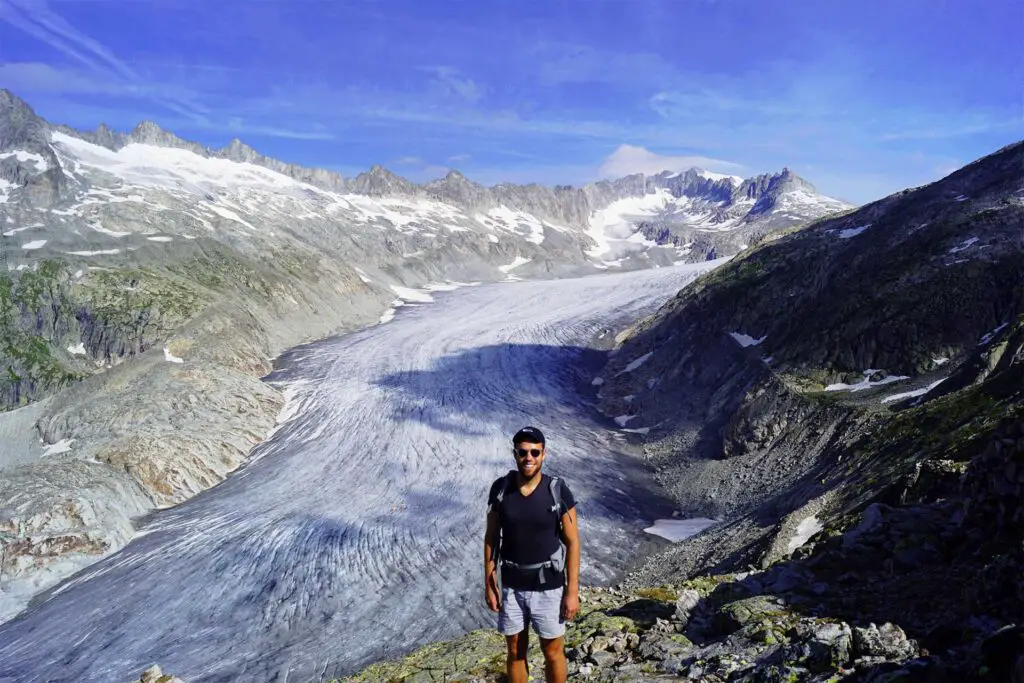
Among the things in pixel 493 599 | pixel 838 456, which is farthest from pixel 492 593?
pixel 838 456

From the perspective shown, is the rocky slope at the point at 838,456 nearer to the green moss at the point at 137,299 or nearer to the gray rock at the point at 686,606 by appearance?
the gray rock at the point at 686,606

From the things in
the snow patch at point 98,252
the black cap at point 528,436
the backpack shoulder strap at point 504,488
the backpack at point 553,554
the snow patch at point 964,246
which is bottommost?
the backpack at point 553,554

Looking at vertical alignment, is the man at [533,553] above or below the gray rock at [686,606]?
above

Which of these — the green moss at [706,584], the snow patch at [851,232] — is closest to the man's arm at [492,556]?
the green moss at [706,584]

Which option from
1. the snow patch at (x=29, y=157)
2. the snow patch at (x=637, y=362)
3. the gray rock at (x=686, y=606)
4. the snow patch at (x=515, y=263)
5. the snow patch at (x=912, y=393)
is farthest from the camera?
the snow patch at (x=515, y=263)

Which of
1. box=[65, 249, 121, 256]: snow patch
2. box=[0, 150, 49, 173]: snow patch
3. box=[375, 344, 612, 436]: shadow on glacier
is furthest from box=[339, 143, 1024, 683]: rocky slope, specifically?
box=[0, 150, 49, 173]: snow patch

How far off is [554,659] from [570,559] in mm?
1341

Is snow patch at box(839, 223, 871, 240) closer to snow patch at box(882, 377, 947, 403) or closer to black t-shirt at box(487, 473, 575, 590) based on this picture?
snow patch at box(882, 377, 947, 403)

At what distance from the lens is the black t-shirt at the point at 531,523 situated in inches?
285

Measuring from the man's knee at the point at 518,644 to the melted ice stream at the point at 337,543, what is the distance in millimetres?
18700

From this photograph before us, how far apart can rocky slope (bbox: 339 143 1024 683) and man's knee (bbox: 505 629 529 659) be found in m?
2.62

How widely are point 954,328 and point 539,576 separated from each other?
32.9 metres

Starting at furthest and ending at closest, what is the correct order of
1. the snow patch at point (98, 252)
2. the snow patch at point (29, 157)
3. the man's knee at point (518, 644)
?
the snow patch at point (29, 157), the snow patch at point (98, 252), the man's knee at point (518, 644)

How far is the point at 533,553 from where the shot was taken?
727 centimetres
